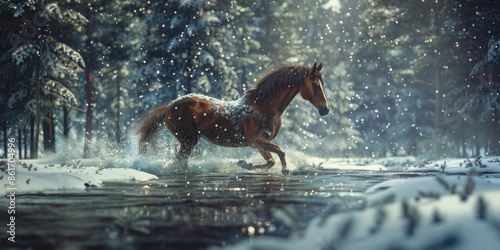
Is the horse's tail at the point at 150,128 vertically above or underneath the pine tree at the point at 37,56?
underneath

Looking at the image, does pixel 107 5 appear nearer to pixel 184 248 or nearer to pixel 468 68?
pixel 468 68

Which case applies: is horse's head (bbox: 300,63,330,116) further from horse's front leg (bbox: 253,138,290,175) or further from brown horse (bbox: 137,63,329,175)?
horse's front leg (bbox: 253,138,290,175)

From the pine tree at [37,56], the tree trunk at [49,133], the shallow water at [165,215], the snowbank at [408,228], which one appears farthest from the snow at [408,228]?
the tree trunk at [49,133]

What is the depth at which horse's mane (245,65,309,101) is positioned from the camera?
49.7 feet

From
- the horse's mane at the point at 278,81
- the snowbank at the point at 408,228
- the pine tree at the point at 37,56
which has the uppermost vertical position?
the pine tree at the point at 37,56

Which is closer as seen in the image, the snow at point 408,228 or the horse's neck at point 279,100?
the snow at point 408,228

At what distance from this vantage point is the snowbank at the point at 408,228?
4570mm

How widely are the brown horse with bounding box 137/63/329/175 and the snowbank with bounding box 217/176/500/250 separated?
361 inches

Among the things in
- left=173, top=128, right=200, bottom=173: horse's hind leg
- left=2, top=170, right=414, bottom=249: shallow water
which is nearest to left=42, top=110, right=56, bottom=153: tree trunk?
left=173, top=128, right=200, bottom=173: horse's hind leg

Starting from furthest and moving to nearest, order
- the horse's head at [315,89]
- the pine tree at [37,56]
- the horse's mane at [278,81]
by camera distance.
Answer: the pine tree at [37,56] < the horse's mane at [278,81] < the horse's head at [315,89]

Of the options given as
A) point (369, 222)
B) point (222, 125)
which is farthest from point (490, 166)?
point (369, 222)

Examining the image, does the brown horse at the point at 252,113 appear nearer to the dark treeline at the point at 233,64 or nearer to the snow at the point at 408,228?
the dark treeline at the point at 233,64

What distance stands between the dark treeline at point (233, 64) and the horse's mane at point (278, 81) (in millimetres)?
8702

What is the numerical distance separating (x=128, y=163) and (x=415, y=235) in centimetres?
1218
